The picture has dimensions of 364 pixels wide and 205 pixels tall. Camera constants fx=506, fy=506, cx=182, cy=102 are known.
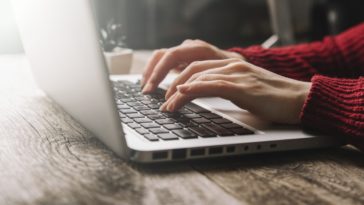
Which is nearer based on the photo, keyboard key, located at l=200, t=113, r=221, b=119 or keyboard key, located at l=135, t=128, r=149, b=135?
keyboard key, located at l=135, t=128, r=149, b=135

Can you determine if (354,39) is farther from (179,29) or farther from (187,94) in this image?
(179,29)

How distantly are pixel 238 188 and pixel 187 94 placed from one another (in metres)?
0.21

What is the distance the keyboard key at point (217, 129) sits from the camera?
2.12 feet

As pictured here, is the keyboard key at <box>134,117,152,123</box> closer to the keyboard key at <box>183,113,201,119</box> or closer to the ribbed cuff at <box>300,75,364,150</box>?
the keyboard key at <box>183,113,201,119</box>

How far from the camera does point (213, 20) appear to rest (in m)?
3.60

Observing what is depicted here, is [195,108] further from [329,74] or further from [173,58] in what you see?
[329,74]

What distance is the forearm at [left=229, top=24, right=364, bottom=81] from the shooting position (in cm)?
108

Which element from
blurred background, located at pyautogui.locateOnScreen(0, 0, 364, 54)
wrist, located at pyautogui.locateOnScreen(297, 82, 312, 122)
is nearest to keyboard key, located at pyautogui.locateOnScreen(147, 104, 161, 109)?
wrist, located at pyautogui.locateOnScreen(297, 82, 312, 122)

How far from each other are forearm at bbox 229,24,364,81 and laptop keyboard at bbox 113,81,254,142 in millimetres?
324

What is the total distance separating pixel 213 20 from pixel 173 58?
2.71m

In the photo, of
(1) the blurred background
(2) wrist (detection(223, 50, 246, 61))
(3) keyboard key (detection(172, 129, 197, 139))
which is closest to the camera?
(3) keyboard key (detection(172, 129, 197, 139))

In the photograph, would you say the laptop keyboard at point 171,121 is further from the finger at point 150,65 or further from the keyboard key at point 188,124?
the finger at point 150,65

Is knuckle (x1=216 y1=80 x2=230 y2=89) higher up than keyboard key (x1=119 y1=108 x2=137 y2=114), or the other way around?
knuckle (x1=216 y1=80 x2=230 y2=89)

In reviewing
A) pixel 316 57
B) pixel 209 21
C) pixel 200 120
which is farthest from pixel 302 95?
pixel 209 21
